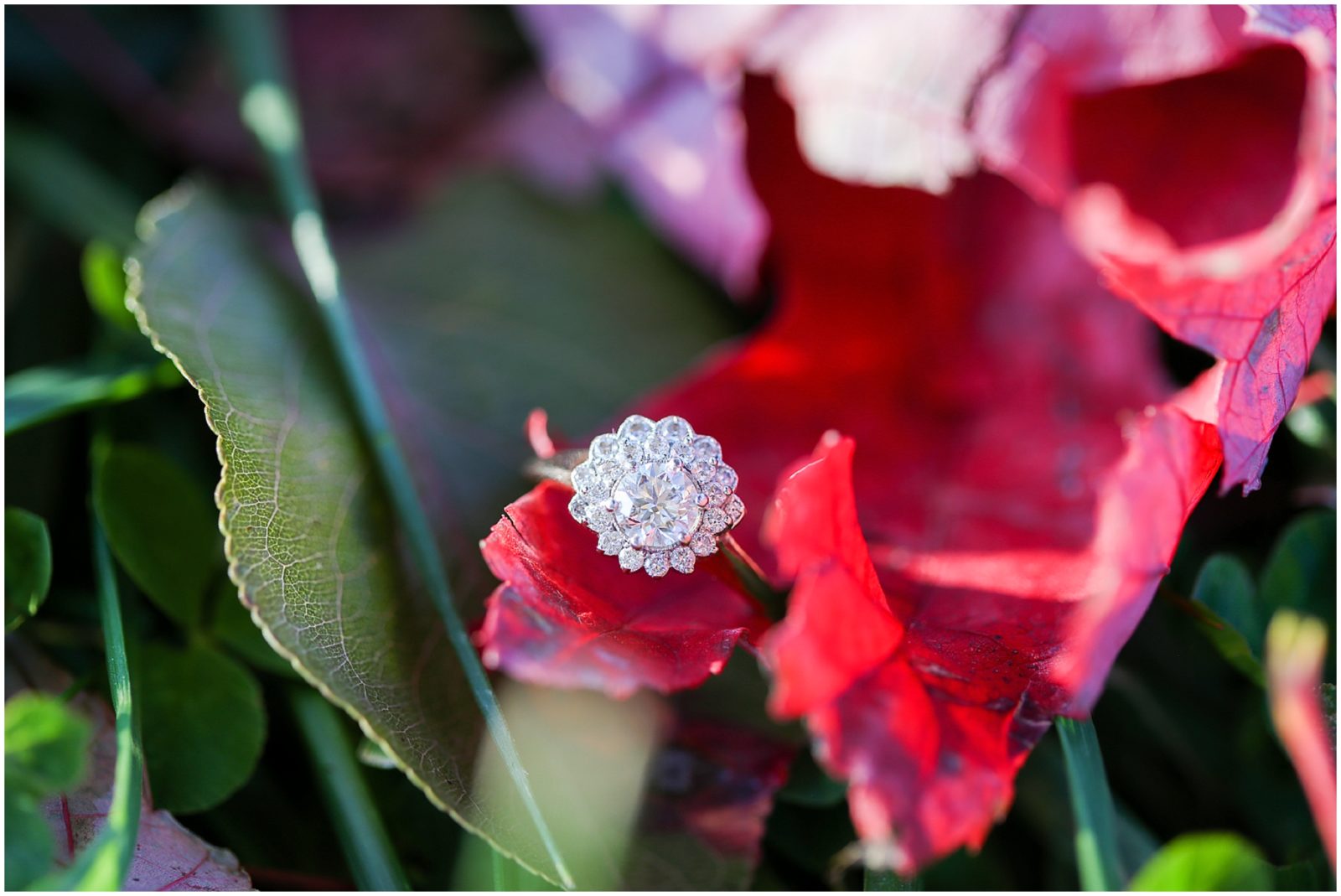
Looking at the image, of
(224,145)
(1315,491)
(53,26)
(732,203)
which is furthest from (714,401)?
(53,26)

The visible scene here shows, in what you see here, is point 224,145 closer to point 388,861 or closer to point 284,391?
point 284,391

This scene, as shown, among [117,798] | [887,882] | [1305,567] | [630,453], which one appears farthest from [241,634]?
[1305,567]

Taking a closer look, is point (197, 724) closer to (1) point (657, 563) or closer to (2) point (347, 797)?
(2) point (347, 797)

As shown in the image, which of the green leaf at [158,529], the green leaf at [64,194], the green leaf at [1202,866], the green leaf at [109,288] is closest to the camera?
the green leaf at [1202,866]

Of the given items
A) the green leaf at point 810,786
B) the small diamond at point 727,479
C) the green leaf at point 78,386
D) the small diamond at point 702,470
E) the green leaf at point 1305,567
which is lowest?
the green leaf at point 810,786

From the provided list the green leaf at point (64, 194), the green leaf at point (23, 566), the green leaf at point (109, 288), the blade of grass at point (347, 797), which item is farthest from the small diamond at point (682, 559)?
the green leaf at point (64, 194)

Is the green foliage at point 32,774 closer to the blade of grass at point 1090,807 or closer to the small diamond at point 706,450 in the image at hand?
the small diamond at point 706,450
